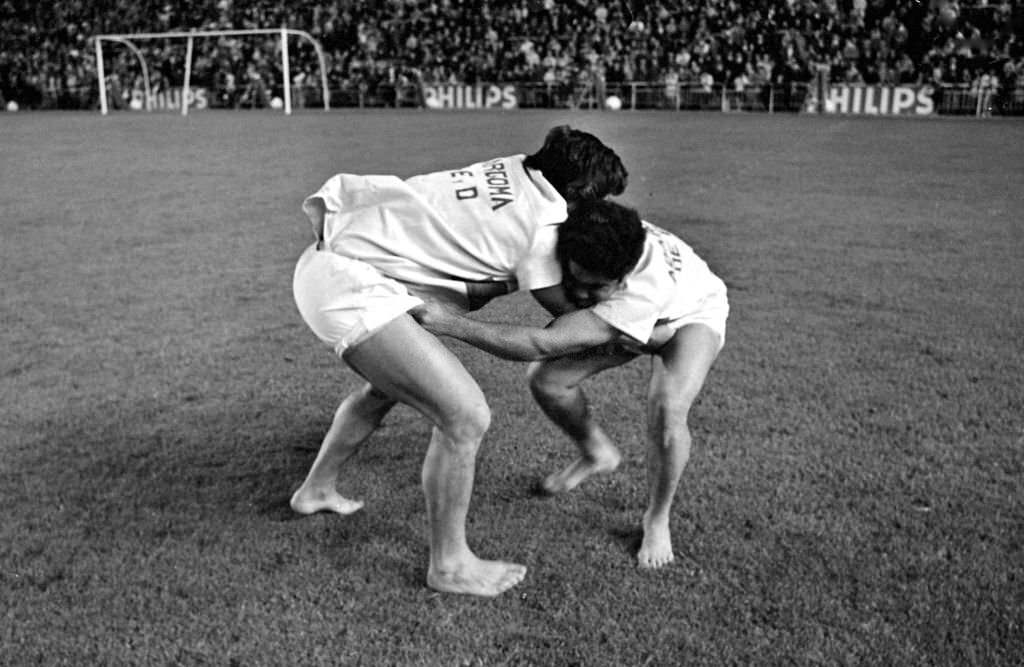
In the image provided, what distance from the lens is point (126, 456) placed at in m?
4.42

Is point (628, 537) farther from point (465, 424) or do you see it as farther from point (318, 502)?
point (318, 502)

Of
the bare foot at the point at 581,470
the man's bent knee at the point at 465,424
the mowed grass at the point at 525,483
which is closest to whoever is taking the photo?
the mowed grass at the point at 525,483

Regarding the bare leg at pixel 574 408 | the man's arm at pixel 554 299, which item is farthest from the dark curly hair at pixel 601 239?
the bare leg at pixel 574 408

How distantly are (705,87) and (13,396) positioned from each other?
85.2ft

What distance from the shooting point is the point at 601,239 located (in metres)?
3.13

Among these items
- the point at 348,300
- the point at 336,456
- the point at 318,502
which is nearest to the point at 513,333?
the point at 348,300

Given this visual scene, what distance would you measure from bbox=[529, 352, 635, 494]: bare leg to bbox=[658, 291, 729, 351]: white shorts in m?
0.34

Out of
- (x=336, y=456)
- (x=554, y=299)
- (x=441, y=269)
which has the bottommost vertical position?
(x=336, y=456)

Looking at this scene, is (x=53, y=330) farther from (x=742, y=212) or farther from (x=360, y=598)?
(x=742, y=212)

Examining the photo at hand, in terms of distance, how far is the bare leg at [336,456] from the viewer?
3805mm

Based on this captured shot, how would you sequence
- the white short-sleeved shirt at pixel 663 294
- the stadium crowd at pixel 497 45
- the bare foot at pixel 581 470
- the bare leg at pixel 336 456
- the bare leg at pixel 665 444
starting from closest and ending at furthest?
the white short-sleeved shirt at pixel 663 294 → the bare leg at pixel 665 444 → the bare leg at pixel 336 456 → the bare foot at pixel 581 470 → the stadium crowd at pixel 497 45

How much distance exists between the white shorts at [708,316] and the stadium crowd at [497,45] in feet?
43.3

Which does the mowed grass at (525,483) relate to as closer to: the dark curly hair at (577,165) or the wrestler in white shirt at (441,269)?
the wrestler in white shirt at (441,269)

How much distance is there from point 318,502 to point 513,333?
1.17m
